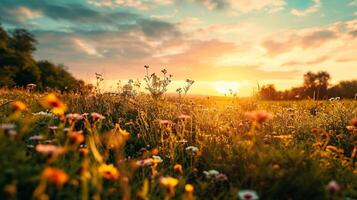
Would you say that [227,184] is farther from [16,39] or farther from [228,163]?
[16,39]

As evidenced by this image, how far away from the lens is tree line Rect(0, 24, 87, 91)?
1543 inches

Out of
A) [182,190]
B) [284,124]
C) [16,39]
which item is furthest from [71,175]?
[16,39]

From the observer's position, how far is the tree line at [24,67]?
3919 centimetres

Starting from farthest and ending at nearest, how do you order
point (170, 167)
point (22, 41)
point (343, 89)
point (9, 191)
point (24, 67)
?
point (22, 41)
point (24, 67)
point (343, 89)
point (170, 167)
point (9, 191)

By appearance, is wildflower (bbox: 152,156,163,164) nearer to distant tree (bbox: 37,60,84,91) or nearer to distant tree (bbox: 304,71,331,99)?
distant tree (bbox: 304,71,331,99)

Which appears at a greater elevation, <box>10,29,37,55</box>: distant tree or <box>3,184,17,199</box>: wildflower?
<box>10,29,37,55</box>: distant tree

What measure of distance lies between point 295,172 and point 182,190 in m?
1.09

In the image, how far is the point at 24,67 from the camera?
134ft

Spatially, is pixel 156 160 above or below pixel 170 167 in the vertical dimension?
above

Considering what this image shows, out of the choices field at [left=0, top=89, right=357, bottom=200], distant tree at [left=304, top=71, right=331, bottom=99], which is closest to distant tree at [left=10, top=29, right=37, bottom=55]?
distant tree at [left=304, top=71, right=331, bottom=99]

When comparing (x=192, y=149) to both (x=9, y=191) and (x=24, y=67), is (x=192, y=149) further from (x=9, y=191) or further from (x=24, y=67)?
(x=24, y=67)

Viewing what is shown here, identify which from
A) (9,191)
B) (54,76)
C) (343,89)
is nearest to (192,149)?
(9,191)

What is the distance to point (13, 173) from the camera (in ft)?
10.7

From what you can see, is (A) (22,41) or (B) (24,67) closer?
(B) (24,67)
